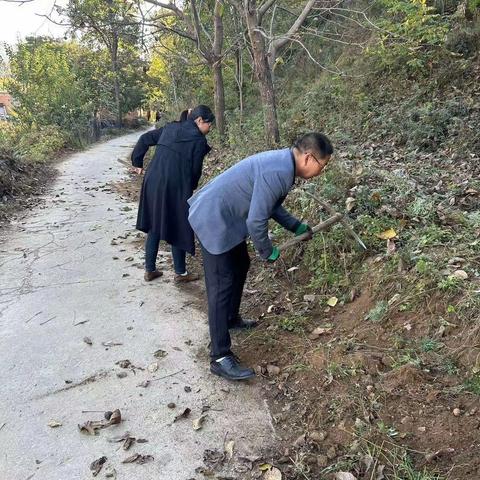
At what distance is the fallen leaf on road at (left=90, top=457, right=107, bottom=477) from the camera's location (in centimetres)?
264

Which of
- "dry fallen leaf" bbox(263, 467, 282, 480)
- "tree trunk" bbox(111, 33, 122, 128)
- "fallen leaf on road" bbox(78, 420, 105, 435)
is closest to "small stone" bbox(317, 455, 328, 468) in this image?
"dry fallen leaf" bbox(263, 467, 282, 480)

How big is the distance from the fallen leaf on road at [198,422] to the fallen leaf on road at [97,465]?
0.58 meters

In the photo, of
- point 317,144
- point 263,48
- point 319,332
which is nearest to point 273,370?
point 319,332

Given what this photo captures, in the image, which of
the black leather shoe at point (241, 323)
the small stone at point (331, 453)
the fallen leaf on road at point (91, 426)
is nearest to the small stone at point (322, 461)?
the small stone at point (331, 453)

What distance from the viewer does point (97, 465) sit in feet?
8.83

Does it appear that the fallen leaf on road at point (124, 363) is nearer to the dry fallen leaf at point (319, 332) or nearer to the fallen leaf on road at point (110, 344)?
the fallen leaf on road at point (110, 344)

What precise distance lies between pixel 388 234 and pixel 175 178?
2229 millimetres

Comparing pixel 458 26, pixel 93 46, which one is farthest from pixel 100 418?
pixel 93 46

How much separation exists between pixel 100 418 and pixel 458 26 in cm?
957

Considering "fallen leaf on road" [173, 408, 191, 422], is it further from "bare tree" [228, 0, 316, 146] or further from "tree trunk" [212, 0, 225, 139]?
"tree trunk" [212, 0, 225, 139]

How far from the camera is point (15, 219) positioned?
323 inches

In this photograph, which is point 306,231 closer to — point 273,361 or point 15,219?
point 273,361

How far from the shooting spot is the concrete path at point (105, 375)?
278cm

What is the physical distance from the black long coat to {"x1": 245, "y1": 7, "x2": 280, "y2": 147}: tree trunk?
3358mm
